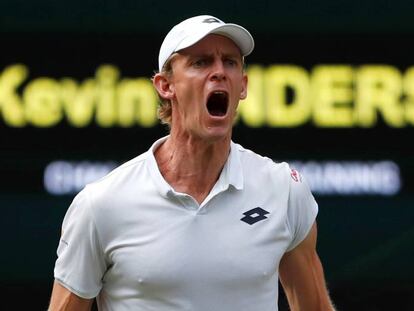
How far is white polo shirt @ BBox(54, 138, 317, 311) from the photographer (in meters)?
4.35

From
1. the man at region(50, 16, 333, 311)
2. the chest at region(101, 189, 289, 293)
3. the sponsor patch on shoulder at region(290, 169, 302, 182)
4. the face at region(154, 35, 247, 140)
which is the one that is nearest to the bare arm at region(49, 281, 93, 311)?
the man at region(50, 16, 333, 311)

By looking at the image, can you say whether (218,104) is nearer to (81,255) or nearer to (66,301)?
(81,255)

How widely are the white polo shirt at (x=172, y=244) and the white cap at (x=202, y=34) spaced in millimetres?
335

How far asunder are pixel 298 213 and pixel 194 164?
32cm

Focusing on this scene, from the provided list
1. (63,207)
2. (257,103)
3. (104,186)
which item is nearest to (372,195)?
(257,103)

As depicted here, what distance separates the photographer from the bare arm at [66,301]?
14.6ft

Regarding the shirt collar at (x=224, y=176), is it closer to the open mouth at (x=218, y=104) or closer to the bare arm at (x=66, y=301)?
the open mouth at (x=218, y=104)

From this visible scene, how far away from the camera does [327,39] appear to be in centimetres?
816

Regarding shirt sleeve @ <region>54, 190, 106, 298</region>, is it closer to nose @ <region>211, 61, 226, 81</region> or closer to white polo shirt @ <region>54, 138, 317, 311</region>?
white polo shirt @ <region>54, 138, 317, 311</region>

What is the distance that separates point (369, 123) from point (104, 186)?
154 inches

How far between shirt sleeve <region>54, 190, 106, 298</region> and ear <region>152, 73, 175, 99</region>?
0.38 meters

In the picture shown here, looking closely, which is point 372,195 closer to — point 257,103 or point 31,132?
point 257,103

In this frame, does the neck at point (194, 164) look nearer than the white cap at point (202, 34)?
No

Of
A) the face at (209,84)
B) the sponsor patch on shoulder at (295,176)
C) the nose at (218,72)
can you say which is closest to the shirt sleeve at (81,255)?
the face at (209,84)
